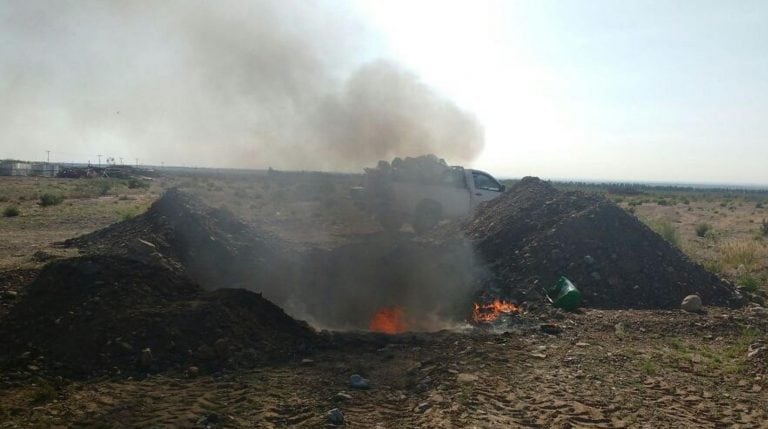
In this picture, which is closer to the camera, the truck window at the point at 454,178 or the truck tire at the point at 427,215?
the truck tire at the point at 427,215

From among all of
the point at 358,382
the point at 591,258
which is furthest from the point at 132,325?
the point at 591,258

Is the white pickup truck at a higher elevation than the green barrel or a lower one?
higher

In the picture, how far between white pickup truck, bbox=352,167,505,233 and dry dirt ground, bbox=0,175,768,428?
836 cm

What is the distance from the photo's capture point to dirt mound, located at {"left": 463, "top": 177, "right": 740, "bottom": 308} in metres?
9.03

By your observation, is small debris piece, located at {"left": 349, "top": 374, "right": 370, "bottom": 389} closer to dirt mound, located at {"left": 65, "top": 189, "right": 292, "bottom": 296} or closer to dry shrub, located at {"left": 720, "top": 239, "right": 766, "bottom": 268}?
dirt mound, located at {"left": 65, "top": 189, "right": 292, "bottom": 296}

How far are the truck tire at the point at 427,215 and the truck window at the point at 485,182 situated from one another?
1536 mm

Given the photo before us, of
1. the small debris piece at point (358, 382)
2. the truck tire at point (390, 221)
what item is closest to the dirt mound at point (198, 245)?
the small debris piece at point (358, 382)

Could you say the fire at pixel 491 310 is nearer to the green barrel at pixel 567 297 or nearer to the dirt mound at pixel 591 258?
the dirt mound at pixel 591 258

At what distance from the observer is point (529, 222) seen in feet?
38.7

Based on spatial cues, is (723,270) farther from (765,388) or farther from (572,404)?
(572,404)

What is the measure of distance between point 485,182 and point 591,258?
23.7ft

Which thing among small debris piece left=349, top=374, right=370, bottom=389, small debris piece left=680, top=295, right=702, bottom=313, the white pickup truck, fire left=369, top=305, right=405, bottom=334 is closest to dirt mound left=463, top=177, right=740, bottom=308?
small debris piece left=680, top=295, right=702, bottom=313

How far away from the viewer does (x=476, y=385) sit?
205 inches

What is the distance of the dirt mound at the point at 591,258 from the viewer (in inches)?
356
